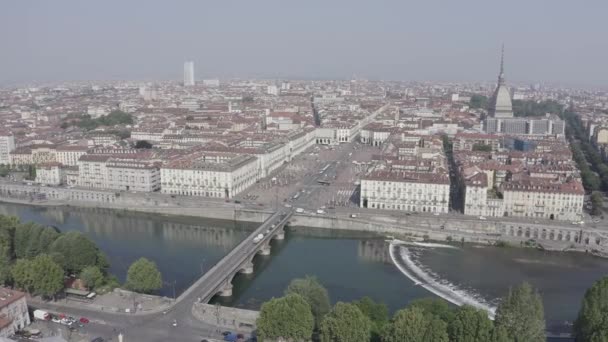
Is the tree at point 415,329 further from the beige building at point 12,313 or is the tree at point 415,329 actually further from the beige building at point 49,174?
the beige building at point 49,174

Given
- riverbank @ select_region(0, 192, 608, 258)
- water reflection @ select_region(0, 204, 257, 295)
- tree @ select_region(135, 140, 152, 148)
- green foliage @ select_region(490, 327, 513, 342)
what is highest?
tree @ select_region(135, 140, 152, 148)

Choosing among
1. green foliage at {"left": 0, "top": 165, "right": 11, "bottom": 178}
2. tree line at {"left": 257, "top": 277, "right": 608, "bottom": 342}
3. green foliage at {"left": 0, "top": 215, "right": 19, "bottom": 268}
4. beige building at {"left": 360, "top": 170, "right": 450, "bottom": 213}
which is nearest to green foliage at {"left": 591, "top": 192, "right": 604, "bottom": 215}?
beige building at {"left": 360, "top": 170, "right": 450, "bottom": 213}

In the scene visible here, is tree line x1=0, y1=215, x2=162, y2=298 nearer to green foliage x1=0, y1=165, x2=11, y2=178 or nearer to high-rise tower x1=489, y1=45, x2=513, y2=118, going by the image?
green foliage x1=0, y1=165, x2=11, y2=178

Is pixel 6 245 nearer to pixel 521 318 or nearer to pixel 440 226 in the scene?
pixel 521 318

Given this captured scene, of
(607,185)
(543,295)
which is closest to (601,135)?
(607,185)

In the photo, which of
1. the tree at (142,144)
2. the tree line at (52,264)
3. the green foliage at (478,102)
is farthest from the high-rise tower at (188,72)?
the tree line at (52,264)

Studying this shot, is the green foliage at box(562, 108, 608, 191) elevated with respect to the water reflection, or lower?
elevated

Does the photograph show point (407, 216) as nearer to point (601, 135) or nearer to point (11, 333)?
point (11, 333)
